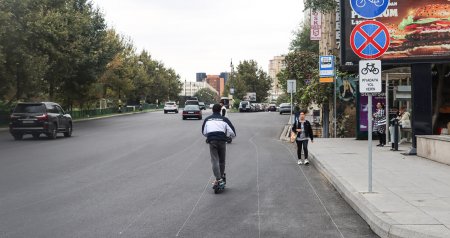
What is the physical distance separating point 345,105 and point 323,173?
13542 mm

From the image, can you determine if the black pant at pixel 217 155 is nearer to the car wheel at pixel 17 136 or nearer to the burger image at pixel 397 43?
the burger image at pixel 397 43

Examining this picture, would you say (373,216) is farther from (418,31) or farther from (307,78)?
(307,78)

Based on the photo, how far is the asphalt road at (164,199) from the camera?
7.03 m

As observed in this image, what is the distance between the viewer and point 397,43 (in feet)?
56.4

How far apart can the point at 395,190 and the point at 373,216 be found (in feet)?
7.74

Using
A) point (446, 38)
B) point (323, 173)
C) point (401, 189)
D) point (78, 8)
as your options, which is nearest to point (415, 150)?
point (446, 38)

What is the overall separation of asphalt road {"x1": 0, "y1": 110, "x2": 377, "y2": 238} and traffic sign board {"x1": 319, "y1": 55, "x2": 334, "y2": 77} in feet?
20.2

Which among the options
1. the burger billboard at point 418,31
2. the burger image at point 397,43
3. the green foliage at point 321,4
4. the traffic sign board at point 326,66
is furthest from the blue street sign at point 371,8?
the green foliage at point 321,4

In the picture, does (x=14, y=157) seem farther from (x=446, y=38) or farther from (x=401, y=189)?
(x=446, y=38)

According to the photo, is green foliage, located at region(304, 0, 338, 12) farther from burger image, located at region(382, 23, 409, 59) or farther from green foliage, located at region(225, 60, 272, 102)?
green foliage, located at region(225, 60, 272, 102)

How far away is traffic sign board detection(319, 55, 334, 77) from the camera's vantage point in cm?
2189

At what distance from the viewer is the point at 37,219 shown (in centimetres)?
760

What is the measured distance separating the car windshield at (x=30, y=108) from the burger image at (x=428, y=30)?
1639cm

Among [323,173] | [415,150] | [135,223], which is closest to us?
[135,223]
